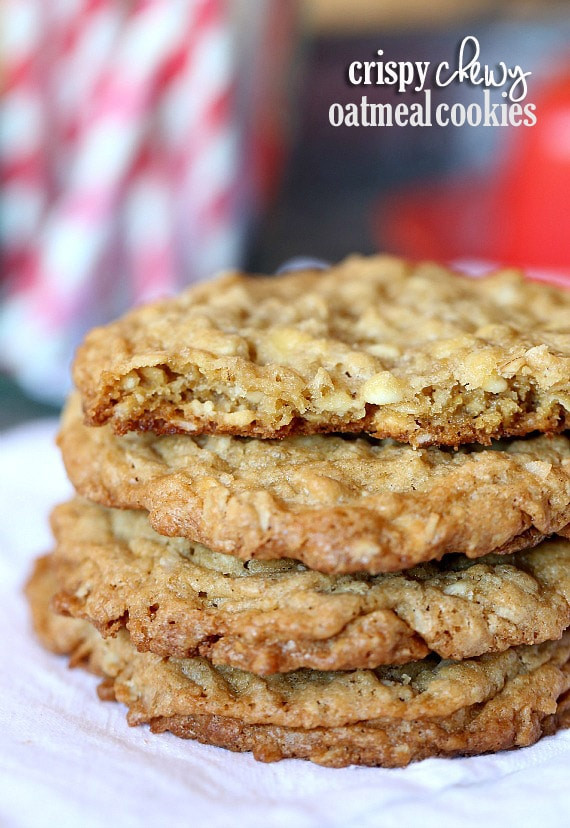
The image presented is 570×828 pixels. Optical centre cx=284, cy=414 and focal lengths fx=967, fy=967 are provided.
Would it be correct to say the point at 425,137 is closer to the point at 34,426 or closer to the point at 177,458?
the point at 34,426

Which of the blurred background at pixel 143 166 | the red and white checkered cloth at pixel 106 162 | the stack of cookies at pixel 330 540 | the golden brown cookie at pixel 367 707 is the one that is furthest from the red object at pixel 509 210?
the golden brown cookie at pixel 367 707

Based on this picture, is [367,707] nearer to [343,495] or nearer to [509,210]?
[343,495]

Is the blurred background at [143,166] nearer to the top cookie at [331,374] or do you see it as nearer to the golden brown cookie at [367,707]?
the top cookie at [331,374]

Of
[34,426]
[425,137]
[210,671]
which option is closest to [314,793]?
[210,671]

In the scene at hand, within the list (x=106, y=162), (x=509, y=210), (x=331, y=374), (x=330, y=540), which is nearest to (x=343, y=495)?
(x=330, y=540)

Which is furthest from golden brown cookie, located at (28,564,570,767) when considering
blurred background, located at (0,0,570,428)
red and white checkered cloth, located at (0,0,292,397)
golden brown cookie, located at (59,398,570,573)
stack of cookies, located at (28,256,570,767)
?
red and white checkered cloth, located at (0,0,292,397)
